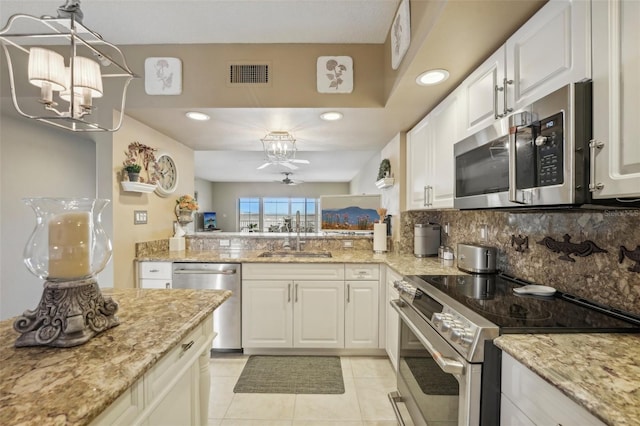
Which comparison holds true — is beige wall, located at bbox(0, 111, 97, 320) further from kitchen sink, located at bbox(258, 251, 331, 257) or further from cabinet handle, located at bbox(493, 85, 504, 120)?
cabinet handle, located at bbox(493, 85, 504, 120)

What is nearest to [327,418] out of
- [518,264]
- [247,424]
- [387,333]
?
[247,424]

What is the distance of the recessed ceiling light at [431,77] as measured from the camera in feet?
5.46

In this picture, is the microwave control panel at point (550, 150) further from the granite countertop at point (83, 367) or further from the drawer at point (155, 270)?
the drawer at point (155, 270)

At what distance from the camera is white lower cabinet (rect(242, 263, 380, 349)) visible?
8.45 feet

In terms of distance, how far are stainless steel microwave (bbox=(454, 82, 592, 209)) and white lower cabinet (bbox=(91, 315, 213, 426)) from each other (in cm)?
141

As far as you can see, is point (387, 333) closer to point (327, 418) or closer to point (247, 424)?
point (327, 418)

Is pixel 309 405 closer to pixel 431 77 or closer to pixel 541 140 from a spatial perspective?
pixel 541 140

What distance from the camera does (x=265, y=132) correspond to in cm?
280

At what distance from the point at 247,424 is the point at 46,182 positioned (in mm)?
3059

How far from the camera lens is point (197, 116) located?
2.36m

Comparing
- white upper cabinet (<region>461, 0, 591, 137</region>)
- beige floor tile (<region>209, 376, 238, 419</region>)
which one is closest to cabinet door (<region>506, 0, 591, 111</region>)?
white upper cabinet (<region>461, 0, 591, 137</region>)

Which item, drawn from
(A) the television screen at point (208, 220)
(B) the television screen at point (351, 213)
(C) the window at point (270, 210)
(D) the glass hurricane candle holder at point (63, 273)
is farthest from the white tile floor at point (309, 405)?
(C) the window at point (270, 210)

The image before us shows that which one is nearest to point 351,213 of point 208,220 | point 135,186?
point 135,186

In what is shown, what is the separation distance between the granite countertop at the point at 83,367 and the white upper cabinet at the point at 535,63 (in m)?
1.61
